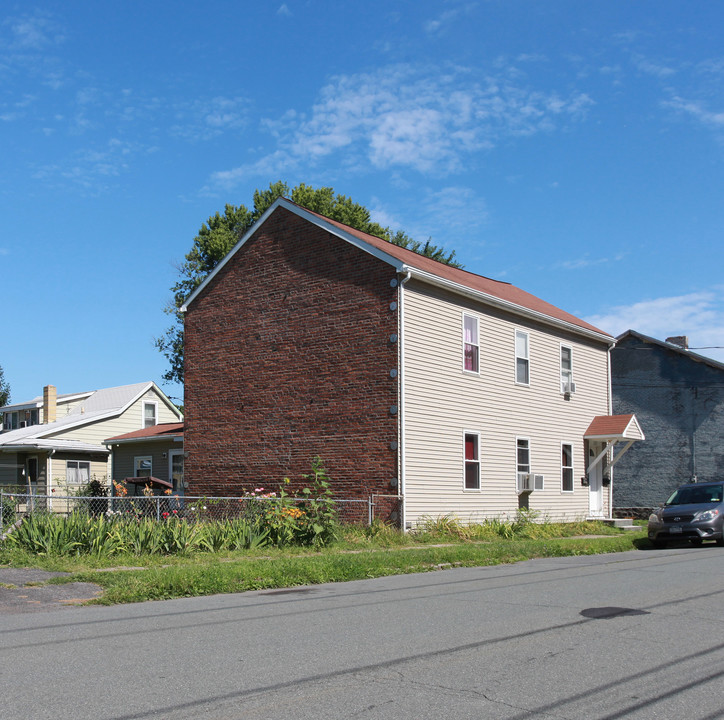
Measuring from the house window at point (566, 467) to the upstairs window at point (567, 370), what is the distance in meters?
1.86

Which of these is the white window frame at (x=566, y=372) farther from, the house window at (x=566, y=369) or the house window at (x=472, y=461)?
the house window at (x=472, y=461)

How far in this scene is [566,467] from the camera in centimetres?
2706

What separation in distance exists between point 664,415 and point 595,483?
22.6 feet

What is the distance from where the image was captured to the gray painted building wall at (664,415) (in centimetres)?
3284

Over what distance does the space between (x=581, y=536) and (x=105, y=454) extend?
24.1m

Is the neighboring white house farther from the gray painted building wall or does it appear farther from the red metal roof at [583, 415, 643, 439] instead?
the gray painted building wall

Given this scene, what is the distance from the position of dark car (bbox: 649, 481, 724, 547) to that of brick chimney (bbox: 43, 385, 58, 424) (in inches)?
1303

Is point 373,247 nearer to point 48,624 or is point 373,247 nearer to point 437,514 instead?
point 437,514

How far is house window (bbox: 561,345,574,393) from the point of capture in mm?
27153

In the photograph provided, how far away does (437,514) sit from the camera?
68.8ft

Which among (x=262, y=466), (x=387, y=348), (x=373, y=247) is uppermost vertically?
(x=373, y=247)

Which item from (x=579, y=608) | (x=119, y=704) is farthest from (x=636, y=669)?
(x=119, y=704)

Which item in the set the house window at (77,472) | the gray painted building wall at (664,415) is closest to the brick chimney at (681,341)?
the gray painted building wall at (664,415)

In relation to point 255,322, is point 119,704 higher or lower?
lower
